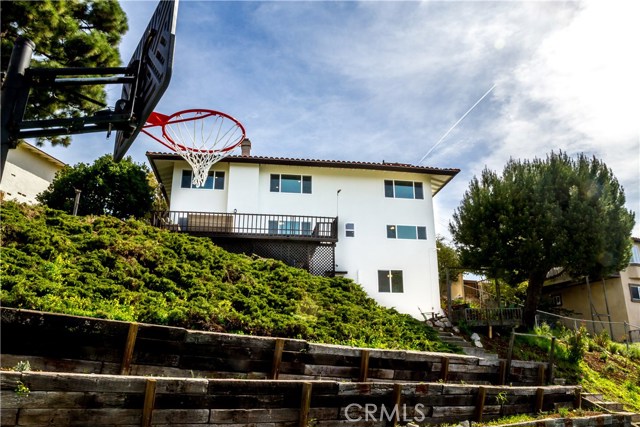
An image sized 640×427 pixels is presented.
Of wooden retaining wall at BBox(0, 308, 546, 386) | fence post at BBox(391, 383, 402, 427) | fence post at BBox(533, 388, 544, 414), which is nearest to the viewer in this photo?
wooden retaining wall at BBox(0, 308, 546, 386)

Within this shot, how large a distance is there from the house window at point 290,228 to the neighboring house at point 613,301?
17239mm

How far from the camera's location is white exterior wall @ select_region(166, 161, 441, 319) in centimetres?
2130

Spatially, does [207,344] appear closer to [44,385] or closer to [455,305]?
[44,385]

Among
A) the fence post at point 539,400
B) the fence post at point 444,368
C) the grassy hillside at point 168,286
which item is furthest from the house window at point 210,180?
the fence post at point 539,400

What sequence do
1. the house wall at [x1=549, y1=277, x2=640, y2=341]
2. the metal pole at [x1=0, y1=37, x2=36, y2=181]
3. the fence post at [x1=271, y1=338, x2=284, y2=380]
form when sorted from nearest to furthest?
the metal pole at [x1=0, y1=37, x2=36, y2=181] → the fence post at [x1=271, y1=338, x2=284, y2=380] → the house wall at [x1=549, y1=277, x2=640, y2=341]

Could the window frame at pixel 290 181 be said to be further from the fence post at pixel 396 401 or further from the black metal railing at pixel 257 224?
the fence post at pixel 396 401

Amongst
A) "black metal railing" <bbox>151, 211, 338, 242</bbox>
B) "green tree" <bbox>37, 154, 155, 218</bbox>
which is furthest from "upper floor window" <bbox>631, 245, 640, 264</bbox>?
"green tree" <bbox>37, 154, 155, 218</bbox>

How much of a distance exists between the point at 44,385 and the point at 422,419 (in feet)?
20.6

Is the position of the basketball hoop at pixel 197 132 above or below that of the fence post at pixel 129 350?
above

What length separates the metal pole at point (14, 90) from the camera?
4.02 m

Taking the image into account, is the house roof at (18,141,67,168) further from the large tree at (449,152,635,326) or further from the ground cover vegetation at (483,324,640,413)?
the ground cover vegetation at (483,324,640,413)

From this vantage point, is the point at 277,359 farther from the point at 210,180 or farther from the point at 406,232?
the point at 210,180

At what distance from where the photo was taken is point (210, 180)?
22.4 metres

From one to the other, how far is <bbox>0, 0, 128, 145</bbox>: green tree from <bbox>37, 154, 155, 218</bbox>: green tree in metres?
9.09
